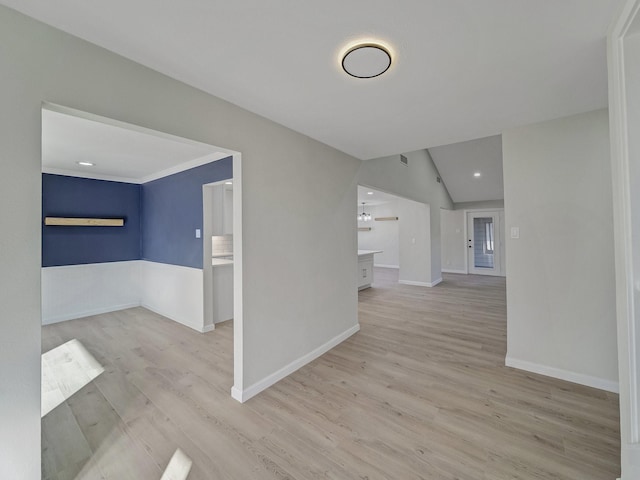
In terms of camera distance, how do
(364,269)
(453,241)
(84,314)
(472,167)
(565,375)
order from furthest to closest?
(453,241) < (472,167) < (364,269) < (84,314) < (565,375)

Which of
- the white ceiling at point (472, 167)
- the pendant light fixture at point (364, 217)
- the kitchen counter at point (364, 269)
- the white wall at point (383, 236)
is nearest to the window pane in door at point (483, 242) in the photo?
the white ceiling at point (472, 167)

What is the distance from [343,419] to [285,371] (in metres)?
0.81

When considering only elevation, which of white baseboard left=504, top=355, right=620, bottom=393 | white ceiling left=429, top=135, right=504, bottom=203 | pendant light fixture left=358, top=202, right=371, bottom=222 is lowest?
white baseboard left=504, top=355, right=620, bottom=393

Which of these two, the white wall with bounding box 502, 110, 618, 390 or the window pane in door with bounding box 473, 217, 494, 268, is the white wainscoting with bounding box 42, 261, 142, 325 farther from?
the window pane in door with bounding box 473, 217, 494, 268

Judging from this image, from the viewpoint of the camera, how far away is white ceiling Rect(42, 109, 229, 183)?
8.27 feet

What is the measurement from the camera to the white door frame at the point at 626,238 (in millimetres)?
1235

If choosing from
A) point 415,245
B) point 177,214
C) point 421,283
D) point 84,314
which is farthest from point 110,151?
point 421,283

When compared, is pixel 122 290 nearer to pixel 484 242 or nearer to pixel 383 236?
pixel 383 236

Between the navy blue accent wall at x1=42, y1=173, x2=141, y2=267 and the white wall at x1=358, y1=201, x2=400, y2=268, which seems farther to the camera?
the white wall at x1=358, y1=201, x2=400, y2=268

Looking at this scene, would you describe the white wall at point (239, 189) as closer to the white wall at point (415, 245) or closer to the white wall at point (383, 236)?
the white wall at point (415, 245)

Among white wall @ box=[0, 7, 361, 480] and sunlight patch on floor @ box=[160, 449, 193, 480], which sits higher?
white wall @ box=[0, 7, 361, 480]

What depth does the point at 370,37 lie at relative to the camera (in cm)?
143

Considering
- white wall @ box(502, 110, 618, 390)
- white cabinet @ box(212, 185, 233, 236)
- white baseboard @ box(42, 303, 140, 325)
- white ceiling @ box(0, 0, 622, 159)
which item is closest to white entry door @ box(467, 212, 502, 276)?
white wall @ box(502, 110, 618, 390)

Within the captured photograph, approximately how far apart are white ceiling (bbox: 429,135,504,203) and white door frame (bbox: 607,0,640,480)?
5.26 meters
